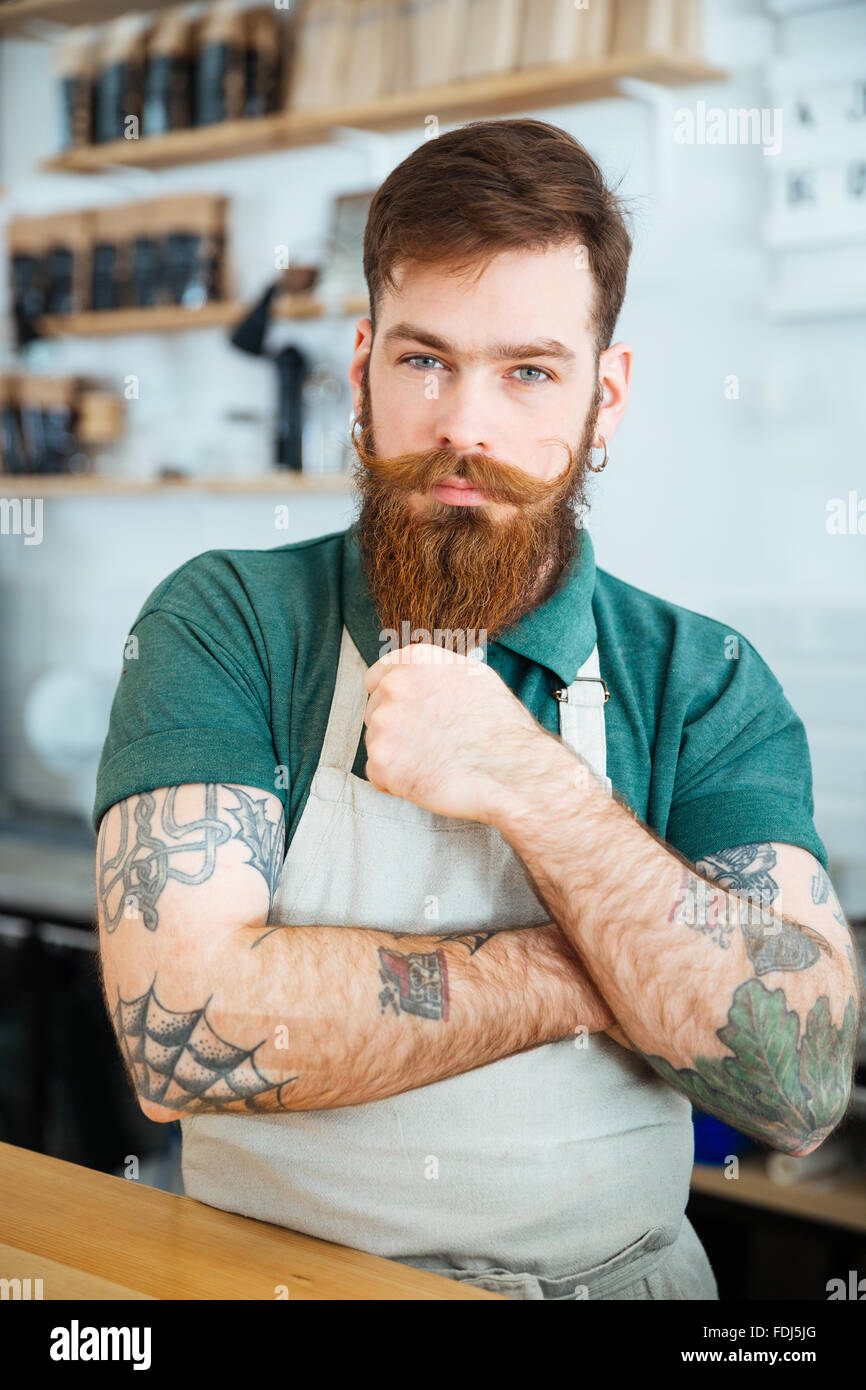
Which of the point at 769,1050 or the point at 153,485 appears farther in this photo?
the point at 153,485

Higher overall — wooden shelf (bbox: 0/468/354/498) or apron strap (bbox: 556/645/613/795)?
wooden shelf (bbox: 0/468/354/498)

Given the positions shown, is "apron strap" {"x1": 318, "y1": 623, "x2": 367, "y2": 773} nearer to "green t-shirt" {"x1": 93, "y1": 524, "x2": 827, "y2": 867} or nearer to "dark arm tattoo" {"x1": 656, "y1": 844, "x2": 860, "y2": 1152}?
"green t-shirt" {"x1": 93, "y1": 524, "x2": 827, "y2": 867}

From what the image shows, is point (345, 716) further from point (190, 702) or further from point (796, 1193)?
point (796, 1193)

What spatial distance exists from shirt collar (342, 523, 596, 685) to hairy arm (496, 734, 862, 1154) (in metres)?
0.16

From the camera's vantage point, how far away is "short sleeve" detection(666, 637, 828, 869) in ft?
3.43

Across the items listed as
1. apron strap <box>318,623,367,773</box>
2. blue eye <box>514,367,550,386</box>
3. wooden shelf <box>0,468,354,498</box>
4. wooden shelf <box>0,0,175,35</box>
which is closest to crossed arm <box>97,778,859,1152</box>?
apron strap <box>318,623,367,773</box>

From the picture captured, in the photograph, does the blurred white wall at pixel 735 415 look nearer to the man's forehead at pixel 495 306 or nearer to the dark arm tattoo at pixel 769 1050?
the man's forehead at pixel 495 306

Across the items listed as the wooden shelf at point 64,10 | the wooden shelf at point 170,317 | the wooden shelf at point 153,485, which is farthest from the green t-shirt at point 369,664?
the wooden shelf at point 64,10

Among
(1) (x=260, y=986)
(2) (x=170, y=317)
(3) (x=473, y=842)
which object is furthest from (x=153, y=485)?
(1) (x=260, y=986)

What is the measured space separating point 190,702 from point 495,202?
0.49 m

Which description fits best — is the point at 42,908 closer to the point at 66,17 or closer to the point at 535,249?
the point at 535,249

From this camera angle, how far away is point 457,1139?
1011mm

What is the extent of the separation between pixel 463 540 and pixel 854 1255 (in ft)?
4.48
